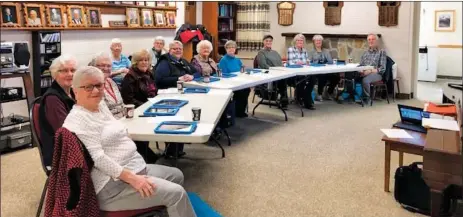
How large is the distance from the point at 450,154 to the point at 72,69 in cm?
230

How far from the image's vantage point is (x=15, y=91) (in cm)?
454

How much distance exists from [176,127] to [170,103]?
2.82 feet

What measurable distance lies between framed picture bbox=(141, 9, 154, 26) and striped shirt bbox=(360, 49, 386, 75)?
12.1 ft

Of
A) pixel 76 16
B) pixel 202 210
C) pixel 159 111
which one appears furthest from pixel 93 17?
pixel 202 210

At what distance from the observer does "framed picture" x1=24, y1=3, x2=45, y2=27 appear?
191 inches

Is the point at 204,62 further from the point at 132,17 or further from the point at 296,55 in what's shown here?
the point at 296,55

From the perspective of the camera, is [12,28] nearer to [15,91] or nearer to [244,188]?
[15,91]

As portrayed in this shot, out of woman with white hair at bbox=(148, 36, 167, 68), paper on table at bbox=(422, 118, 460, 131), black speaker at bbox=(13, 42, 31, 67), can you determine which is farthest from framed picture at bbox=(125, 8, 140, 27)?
paper on table at bbox=(422, 118, 460, 131)

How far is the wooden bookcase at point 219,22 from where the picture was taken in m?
9.05

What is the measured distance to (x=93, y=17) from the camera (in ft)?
19.0

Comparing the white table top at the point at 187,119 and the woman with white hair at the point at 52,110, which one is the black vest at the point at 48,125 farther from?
the white table top at the point at 187,119

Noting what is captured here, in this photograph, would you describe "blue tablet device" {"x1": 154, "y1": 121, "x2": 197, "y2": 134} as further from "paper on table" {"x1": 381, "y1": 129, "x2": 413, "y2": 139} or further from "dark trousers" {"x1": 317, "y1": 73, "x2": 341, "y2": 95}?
"dark trousers" {"x1": 317, "y1": 73, "x2": 341, "y2": 95}

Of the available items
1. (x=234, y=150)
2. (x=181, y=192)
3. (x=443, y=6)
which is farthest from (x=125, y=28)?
(x=443, y=6)

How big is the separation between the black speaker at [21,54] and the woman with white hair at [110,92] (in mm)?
1345
